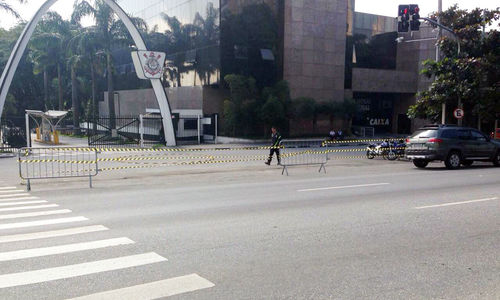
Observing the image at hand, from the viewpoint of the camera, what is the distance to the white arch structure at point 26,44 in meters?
26.8

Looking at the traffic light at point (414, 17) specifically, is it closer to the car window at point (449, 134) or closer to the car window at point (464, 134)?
the car window at point (449, 134)

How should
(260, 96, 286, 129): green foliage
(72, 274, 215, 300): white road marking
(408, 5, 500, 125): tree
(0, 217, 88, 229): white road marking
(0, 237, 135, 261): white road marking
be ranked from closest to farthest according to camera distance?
(72, 274, 215, 300): white road marking < (0, 237, 135, 261): white road marking < (0, 217, 88, 229): white road marking < (408, 5, 500, 125): tree < (260, 96, 286, 129): green foliage

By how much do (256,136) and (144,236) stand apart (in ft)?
98.0

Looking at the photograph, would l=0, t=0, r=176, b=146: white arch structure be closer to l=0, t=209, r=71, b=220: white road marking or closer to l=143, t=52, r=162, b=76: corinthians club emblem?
l=143, t=52, r=162, b=76: corinthians club emblem

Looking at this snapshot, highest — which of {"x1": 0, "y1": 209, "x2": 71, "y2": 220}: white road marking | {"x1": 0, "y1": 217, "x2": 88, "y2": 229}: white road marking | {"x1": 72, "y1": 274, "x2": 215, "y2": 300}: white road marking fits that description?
{"x1": 0, "y1": 217, "x2": 88, "y2": 229}: white road marking

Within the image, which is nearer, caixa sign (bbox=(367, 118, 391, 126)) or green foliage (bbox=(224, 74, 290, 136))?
green foliage (bbox=(224, 74, 290, 136))

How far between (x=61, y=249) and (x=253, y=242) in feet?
9.56

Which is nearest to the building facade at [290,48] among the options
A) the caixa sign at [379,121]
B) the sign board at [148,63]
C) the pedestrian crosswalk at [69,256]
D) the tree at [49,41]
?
the caixa sign at [379,121]

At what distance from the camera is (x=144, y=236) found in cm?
717

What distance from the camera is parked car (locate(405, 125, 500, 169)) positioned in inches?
698

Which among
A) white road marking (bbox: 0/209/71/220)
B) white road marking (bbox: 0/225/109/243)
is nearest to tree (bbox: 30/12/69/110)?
white road marking (bbox: 0/209/71/220)

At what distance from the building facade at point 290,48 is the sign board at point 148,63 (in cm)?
783

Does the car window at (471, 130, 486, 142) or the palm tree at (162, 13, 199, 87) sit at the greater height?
the palm tree at (162, 13, 199, 87)

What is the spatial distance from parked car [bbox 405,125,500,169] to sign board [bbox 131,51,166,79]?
18.1m
